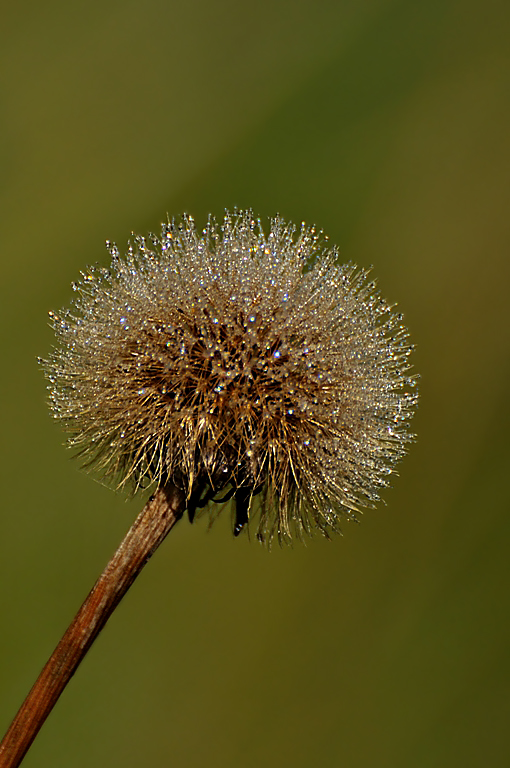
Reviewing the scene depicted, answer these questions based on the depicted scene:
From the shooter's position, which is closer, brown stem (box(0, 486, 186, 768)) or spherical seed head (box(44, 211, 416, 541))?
brown stem (box(0, 486, 186, 768))

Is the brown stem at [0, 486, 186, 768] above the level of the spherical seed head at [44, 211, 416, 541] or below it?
below

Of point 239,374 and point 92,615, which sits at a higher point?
point 239,374

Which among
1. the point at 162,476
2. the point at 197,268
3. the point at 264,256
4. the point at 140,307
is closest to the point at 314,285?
the point at 264,256

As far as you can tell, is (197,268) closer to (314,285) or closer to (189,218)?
(189,218)

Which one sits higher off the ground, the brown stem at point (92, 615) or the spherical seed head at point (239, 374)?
the spherical seed head at point (239, 374)

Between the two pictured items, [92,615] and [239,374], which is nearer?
[92,615]
